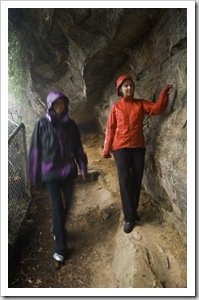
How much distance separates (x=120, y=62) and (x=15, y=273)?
291 cm

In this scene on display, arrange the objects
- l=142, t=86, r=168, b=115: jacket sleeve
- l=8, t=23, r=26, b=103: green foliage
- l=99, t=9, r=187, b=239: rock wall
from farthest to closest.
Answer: l=8, t=23, r=26, b=103: green foliage → l=142, t=86, r=168, b=115: jacket sleeve → l=99, t=9, r=187, b=239: rock wall

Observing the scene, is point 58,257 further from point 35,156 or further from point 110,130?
point 110,130

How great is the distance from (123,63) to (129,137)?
120 centimetres

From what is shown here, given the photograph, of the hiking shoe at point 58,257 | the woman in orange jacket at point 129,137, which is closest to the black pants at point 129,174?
the woman in orange jacket at point 129,137

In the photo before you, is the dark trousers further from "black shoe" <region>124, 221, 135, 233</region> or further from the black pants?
"black shoe" <region>124, 221, 135, 233</region>

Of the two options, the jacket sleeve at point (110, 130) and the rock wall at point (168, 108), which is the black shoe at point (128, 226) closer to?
the rock wall at point (168, 108)

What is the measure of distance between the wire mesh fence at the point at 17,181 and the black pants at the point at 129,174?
1.29m

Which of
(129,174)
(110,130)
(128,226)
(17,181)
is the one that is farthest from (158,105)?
(17,181)

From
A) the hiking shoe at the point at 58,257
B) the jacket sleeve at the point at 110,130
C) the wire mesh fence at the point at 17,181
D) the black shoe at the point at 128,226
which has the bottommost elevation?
the hiking shoe at the point at 58,257

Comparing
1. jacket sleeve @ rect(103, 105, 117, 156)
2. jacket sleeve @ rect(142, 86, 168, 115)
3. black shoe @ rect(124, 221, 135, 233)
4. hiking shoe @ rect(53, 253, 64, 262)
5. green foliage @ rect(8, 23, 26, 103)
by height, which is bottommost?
hiking shoe @ rect(53, 253, 64, 262)

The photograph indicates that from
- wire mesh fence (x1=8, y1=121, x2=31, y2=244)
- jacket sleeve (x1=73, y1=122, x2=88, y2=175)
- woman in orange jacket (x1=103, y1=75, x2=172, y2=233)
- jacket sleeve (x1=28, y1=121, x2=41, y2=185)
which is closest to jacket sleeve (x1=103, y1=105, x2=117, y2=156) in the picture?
woman in orange jacket (x1=103, y1=75, x2=172, y2=233)

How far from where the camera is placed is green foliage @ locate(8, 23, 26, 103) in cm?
340

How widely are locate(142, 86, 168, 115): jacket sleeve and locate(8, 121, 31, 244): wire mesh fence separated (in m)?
1.65

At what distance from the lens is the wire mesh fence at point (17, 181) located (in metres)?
3.15
